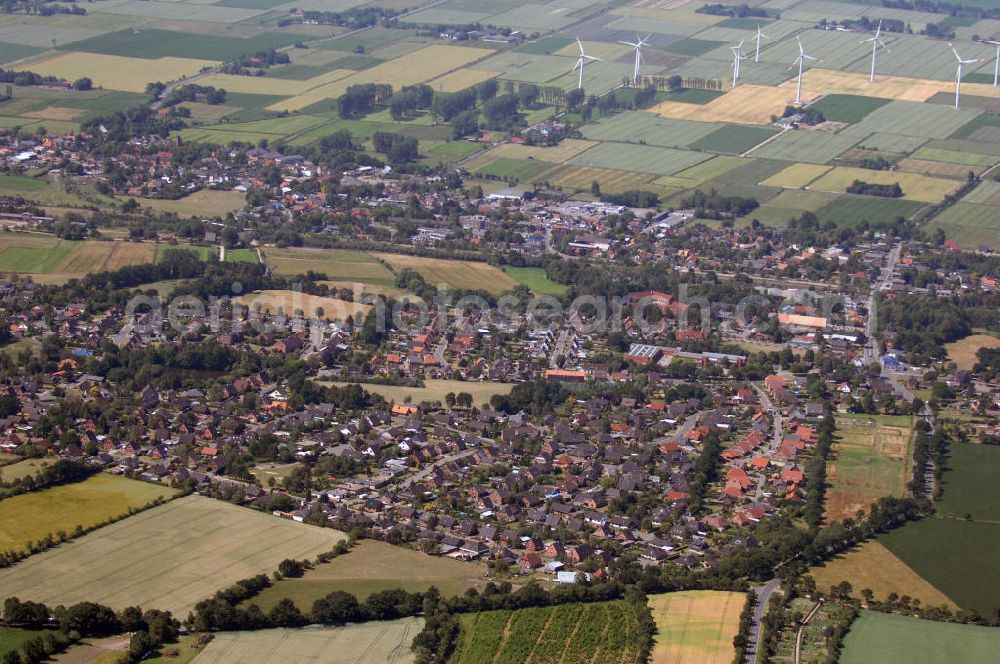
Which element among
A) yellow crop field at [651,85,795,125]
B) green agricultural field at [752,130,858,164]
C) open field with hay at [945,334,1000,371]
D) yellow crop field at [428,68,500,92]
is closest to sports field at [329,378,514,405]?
open field with hay at [945,334,1000,371]

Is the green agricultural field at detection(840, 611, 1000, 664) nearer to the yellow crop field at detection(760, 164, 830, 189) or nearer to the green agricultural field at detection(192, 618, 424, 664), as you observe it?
the green agricultural field at detection(192, 618, 424, 664)

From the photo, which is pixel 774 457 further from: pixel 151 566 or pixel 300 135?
pixel 300 135

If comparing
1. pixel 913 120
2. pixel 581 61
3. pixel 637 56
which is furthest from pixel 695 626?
pixel 637 56

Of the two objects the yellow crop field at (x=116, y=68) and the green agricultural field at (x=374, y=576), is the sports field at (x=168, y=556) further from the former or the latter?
the yellow crop field at (x=116, y=68)

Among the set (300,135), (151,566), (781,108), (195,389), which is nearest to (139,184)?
(300,135)

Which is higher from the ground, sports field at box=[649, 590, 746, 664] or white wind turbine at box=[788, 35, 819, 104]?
white wind turbine at box=[788, 35, 819, 104]

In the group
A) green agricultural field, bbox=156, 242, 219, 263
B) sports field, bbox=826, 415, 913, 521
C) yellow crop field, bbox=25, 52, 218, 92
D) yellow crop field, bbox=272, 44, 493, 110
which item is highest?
yellow crop field, bbox=25, 52, 218, 92
